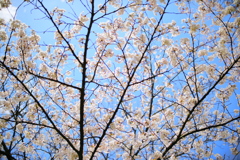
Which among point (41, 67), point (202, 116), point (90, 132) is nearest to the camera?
point (41, 67)

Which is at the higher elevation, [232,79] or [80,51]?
[80,51]

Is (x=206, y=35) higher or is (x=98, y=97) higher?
(x=206, y=35)

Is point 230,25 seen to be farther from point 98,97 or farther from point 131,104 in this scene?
point 131,104

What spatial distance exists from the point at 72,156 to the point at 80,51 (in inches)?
84.5

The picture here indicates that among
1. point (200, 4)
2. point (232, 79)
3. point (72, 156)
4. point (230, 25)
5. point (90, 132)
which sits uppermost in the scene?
point (200, 4)

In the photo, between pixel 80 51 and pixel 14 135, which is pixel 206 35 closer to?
pixel 80 51

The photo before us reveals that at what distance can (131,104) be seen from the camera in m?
5.89

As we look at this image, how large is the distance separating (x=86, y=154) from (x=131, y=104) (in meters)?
2.65

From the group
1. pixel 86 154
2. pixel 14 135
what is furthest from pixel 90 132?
pixel 14 135

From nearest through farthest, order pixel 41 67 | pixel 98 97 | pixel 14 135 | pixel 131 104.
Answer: pixel 41 67, pixel 98 97, pixel 14 135, pixel 131 104

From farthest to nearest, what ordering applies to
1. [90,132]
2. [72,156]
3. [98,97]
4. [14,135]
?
1. [14,135]
2. [98,97]
3. [90,132]
4. [72,156]

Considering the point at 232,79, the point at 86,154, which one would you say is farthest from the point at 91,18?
the point at 232,79

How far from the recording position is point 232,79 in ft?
13.0

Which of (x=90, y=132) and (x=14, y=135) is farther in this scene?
(x=14, y=135)
